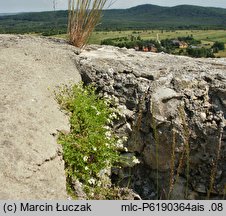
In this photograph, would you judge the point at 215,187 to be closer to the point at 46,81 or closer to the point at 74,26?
the point at 46,81

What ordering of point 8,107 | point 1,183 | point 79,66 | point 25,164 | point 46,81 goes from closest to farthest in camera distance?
point 1,183 → point 25,164 → point 8,107 → point 46,81 → point 79,66

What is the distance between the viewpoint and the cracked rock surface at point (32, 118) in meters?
3.79

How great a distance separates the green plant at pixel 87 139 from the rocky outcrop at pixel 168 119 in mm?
406

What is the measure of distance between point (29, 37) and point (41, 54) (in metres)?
1.59

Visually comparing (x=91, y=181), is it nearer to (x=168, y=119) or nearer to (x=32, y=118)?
(x=32, y=118)

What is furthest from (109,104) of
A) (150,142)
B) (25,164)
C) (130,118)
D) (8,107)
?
(25,164)

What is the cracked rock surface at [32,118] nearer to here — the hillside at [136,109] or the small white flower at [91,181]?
the hillside at [136,109]

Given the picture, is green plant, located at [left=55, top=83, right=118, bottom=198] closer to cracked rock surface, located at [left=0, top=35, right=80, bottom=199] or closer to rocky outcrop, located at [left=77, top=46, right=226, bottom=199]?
cracked rock surface, located at [left=0, top=35, right=80, bottom=199]

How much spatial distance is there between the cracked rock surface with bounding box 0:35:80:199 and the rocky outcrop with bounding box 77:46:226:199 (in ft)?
2.13

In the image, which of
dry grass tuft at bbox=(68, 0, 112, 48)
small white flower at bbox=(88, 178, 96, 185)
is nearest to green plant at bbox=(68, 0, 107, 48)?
dry grass tuft at bbox=(68, 0, 112, 48)

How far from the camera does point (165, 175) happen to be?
6.21 metres

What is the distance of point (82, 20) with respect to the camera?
7676 mm

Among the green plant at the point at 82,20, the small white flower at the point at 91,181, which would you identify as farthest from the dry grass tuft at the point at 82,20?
the small white flower at the point at 91,181

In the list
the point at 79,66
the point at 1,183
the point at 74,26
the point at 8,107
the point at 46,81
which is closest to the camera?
the point at 1,183
